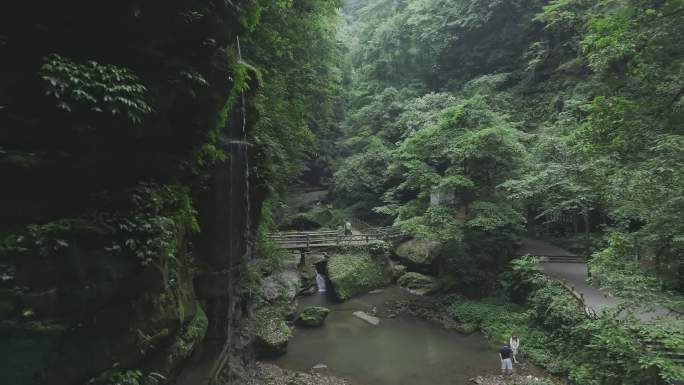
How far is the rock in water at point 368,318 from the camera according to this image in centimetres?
1586

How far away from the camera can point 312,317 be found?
15375 mm

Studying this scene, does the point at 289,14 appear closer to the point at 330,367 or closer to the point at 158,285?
the point at 158,285

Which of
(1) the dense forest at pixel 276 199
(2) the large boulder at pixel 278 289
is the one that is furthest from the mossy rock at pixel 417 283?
(2) the large boulder at pixel 278 289

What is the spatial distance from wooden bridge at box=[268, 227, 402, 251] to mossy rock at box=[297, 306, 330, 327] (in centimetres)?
400

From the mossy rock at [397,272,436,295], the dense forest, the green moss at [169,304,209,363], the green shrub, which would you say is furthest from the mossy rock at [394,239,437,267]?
the green shrub

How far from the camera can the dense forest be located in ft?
14.8

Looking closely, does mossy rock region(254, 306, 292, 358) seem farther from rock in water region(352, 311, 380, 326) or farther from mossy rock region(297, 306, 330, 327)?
rock in water region(352, 311, 380, 326)

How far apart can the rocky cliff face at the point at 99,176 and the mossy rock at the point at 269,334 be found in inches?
222

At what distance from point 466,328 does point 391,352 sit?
12.2 ft

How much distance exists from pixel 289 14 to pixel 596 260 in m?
13.1

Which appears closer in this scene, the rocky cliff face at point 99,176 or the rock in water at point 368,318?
the rocky cliff face at point 99,176

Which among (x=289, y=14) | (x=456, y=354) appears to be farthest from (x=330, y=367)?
(x=289, y=14)

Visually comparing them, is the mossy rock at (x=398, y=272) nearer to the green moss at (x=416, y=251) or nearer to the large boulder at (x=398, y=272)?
the large boulder at (x=398, y=272)

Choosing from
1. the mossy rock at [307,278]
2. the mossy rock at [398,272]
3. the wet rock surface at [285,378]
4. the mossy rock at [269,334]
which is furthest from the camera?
the mossy rock at [398,272]
